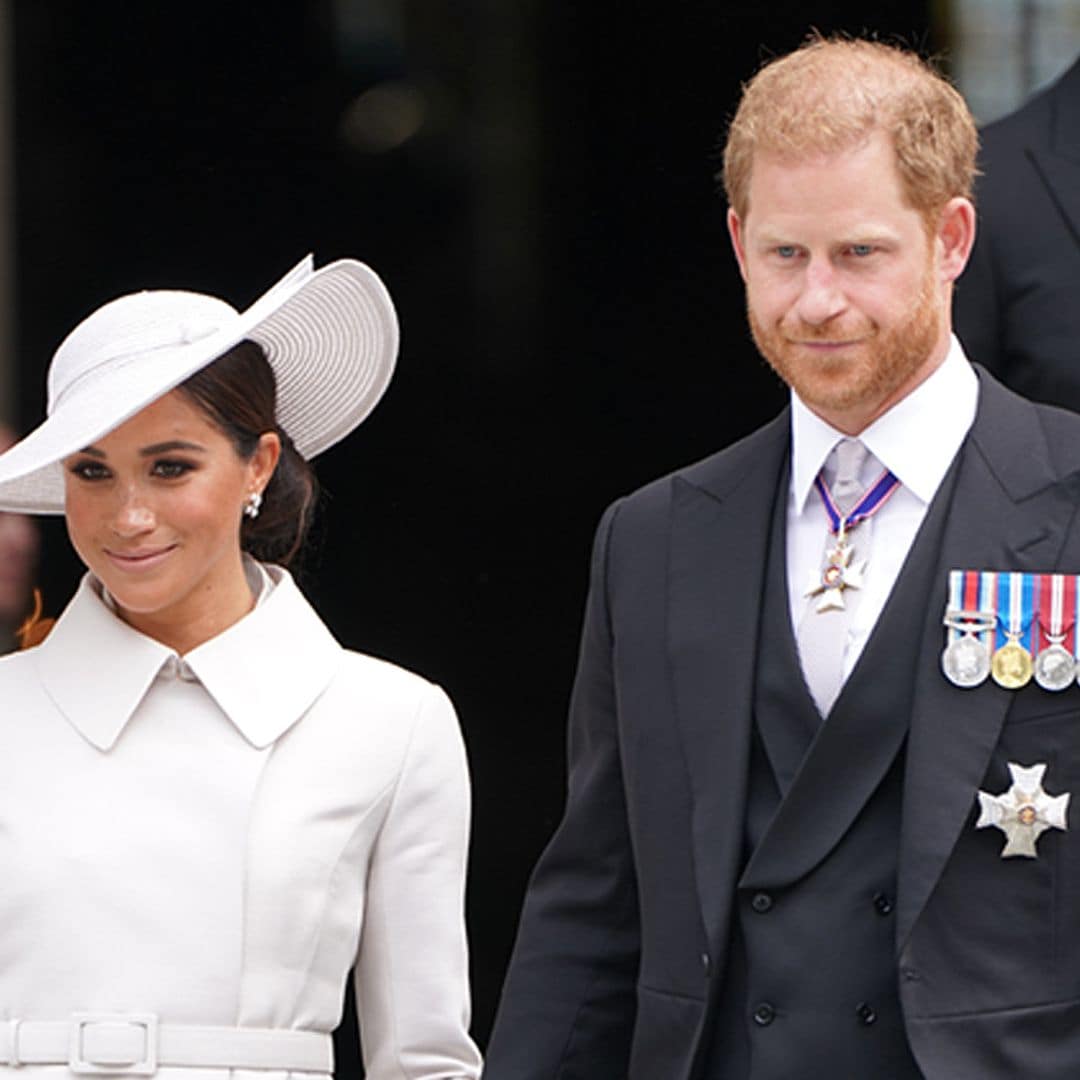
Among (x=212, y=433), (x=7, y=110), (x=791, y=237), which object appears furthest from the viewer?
(x=7, y=110)

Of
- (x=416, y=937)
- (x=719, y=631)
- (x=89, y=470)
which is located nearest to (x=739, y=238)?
(x=719, y=631)

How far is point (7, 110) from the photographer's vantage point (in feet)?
18.3

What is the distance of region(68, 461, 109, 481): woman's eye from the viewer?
12.0 feet

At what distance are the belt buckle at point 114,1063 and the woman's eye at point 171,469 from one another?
0.63 metres

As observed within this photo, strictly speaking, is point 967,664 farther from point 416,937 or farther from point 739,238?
point 416,937

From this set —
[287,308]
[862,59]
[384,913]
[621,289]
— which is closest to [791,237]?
[862,59]

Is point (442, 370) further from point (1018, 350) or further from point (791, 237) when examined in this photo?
point (791, 237)

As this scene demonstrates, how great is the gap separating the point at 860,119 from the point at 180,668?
1053 mm

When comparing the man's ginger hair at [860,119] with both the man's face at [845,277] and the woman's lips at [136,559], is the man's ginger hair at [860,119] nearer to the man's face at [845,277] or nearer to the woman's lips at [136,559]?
the man's face at [845,277]

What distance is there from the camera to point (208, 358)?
367 centimetres

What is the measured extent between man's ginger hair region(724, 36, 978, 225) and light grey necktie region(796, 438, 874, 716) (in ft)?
0.98

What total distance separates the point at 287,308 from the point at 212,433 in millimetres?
211

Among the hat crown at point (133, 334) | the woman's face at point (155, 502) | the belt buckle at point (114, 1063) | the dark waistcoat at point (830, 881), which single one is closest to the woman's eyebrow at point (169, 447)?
the woman's face at point (155, 502)

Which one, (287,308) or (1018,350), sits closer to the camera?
(287,308)
